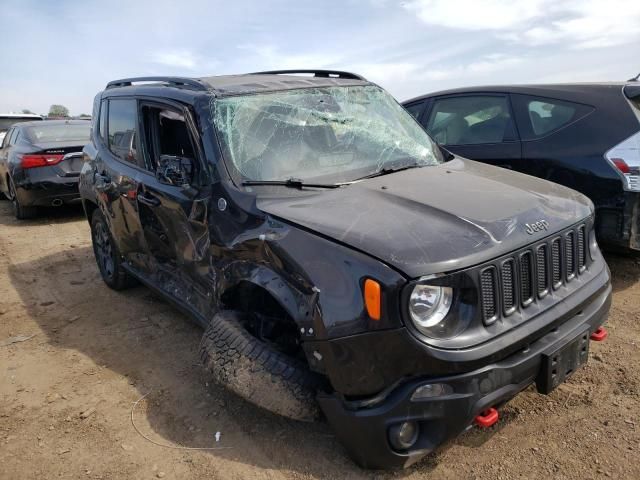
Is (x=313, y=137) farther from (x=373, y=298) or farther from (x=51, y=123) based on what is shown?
(x=51, y=123)

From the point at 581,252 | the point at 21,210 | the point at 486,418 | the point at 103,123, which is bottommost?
the point at 486,418

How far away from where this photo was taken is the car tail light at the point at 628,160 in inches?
165

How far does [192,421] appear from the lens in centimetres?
312

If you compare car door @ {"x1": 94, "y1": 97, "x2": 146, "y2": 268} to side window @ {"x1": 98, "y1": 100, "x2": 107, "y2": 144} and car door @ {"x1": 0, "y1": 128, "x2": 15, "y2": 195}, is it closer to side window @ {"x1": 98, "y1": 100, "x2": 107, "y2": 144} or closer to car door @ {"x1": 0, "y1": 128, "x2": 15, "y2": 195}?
side window @ {"x1": 98, "y1": 100, "x2": 107, "y2": 144}

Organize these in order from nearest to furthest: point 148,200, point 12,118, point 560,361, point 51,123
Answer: point 560,361
point 148,200
point 51,123
point 12,118

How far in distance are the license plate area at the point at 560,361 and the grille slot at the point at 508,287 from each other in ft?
0.86

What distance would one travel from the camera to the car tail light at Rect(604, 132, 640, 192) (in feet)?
13.8

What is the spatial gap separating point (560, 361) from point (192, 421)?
2045 millimetres

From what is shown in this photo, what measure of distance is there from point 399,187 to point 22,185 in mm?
7575

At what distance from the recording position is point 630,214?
420 centimetres

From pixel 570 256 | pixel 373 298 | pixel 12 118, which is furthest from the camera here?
pixel 12 118

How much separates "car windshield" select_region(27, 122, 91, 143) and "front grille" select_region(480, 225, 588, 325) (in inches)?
325

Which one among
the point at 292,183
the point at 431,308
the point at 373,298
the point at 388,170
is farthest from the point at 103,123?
the point at 431,308

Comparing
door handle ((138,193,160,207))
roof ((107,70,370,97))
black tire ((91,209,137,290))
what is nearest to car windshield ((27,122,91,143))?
black tire ((91,209,137,290))
